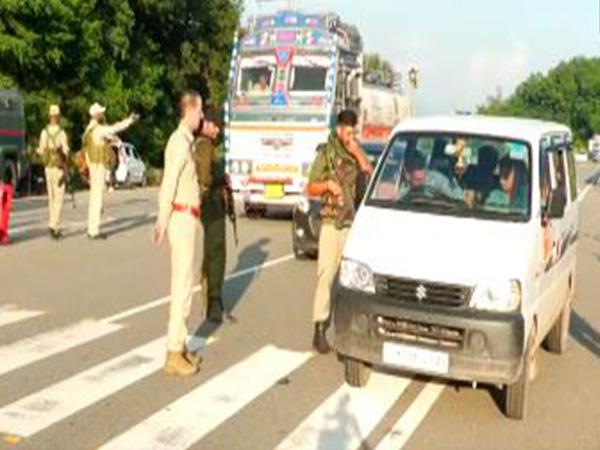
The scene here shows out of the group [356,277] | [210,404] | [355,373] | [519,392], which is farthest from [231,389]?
[519,392]

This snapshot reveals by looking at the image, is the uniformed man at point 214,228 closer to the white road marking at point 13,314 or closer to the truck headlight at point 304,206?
the white road marking at point 13,314

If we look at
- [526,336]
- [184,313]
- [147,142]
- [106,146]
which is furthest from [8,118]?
[526,336]

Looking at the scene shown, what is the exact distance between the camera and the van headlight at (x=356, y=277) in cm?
699

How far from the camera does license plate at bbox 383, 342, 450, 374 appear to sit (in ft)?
22.2

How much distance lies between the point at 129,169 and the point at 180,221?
30053 millimetres

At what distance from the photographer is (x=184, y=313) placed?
7.78 m

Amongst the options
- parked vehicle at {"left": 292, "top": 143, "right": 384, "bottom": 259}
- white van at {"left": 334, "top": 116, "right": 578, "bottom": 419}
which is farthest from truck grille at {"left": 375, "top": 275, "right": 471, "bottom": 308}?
parked vehicle at {"left": 292, "top": 143, "right": 384, "bottom": 259}

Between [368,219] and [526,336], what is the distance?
4.64 ft

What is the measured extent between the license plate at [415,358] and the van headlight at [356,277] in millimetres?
403

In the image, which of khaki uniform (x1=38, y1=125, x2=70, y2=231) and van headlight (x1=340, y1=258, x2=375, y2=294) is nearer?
van headlight (x1=340, y1=258, x2=375, y2=294)

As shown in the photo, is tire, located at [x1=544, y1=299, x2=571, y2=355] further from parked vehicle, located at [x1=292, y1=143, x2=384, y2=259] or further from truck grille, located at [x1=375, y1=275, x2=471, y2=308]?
parked vehicle, located at [x1=292, y1=143, x2=384, y2=259]

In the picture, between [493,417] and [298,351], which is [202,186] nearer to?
[298,351]

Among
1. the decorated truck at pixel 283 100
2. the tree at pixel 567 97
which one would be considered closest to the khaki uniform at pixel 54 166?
the decorated truck at pixel 283 100

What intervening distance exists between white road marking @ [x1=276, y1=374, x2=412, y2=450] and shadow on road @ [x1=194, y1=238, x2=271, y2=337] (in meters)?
2.25
